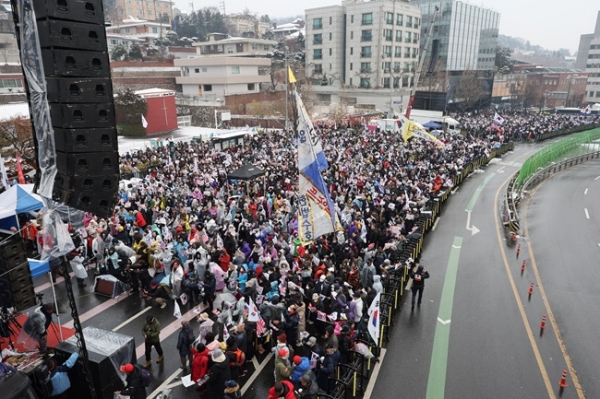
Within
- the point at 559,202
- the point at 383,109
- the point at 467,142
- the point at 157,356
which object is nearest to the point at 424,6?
the point at 383,109

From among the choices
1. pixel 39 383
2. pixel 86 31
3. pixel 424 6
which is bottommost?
pixel 39 383

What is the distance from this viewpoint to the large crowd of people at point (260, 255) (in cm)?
822

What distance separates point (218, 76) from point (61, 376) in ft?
Result: 177

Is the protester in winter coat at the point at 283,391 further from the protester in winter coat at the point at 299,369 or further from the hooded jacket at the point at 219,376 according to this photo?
the hooded jacket at the point at 219,376

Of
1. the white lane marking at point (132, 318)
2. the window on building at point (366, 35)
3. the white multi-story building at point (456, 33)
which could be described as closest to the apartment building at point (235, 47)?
the window on building at point (366, 35)

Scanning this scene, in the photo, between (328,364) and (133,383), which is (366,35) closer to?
(328,364)

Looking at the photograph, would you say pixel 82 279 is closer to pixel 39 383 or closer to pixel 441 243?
pixel 39 383

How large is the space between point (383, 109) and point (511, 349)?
6353cm

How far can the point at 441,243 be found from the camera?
17312 millimetres

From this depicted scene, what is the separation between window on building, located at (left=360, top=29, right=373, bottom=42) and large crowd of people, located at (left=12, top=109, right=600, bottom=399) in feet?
159

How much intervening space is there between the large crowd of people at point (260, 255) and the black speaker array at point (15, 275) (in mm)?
2854

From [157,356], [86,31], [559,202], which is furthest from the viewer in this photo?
[559,202]

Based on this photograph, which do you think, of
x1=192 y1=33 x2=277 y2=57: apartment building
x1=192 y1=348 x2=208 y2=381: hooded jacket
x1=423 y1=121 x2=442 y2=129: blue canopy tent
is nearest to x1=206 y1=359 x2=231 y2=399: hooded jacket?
x1=192 y1=348 x2=208 y2=381: hooded jacket

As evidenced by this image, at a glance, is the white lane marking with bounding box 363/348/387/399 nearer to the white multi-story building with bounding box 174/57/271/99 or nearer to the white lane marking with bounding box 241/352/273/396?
the white lane marking with bounding box 241/352/273/396
